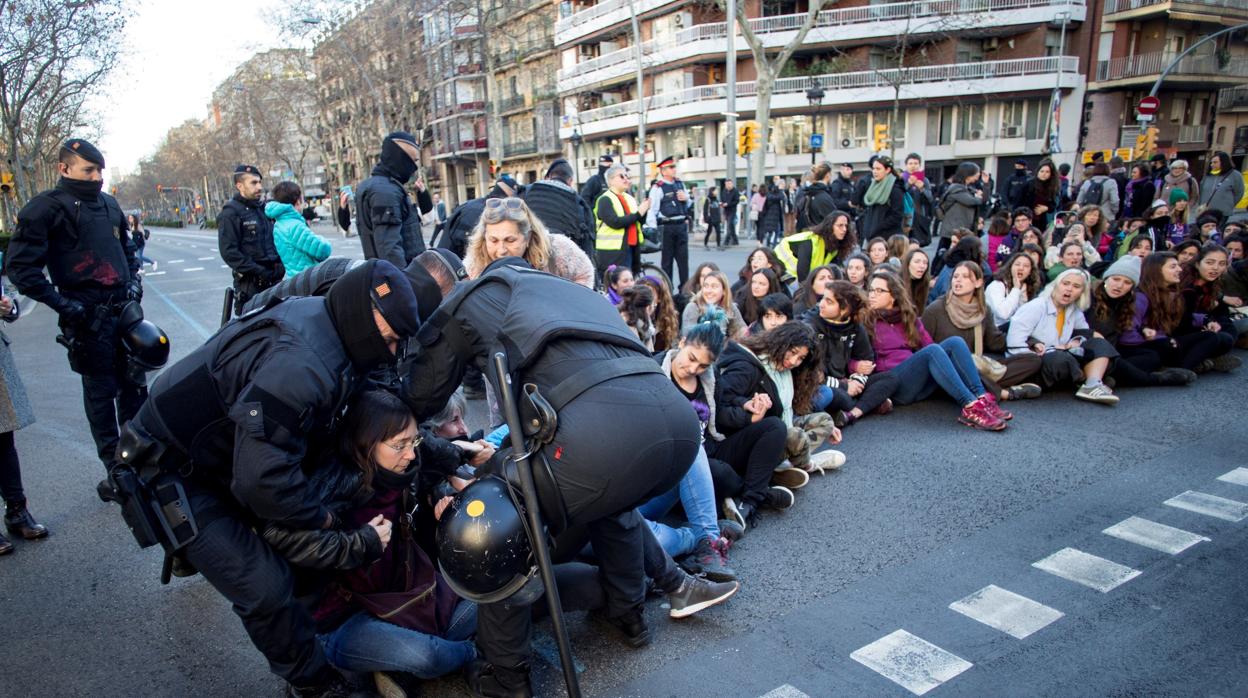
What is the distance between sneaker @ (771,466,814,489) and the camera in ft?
14.6

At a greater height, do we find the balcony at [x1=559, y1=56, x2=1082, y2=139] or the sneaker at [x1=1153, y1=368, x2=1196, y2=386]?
the balcony at [x1=559, y1=56, x2=1082, y2=139]

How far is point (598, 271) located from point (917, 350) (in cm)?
372

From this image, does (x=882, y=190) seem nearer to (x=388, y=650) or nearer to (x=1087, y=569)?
(x=1087, y=569)

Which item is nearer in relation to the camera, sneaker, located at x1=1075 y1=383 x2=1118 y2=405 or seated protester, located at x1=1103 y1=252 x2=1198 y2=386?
sneaker, located at x1=1075 y1=383 x2=1118 y2=405

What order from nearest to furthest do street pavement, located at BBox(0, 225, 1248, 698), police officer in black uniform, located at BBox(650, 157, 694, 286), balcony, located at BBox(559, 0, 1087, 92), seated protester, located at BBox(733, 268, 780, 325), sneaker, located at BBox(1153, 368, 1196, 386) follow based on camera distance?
1. street pavement, located at BBox(0, 225, 1248, 698)
2. sneaker, located at BBox(1153, 368, 1196, 386)
3. seated protester, located at BBox(733, 268, 780, 325)
4. police officer in black uniform, located at BBox(650, 157, 694, 286)
5. balcony, located at BBox(559, 0, 1087, 92)

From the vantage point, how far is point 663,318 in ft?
19.8

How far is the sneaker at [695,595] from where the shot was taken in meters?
3.13

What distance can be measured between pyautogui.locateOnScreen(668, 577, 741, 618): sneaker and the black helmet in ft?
3.24

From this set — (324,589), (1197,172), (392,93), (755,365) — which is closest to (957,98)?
(1197,172)

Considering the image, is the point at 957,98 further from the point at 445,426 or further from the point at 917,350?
the point at 445,426

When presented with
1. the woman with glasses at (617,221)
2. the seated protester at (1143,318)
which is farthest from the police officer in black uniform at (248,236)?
the seated protester at (1143,318)

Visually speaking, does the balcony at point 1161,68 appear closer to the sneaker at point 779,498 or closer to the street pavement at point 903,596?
the street pavement at point 903,596

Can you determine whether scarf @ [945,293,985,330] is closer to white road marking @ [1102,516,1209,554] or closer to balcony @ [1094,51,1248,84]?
white road marking @ [1102,516,1209,554]

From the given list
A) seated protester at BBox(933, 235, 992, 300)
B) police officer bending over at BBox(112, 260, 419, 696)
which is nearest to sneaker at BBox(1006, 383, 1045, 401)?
seated protester at BBox(933, 235, 992, 300)
